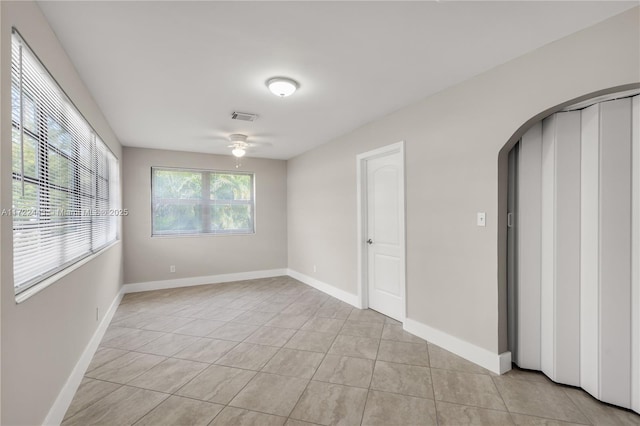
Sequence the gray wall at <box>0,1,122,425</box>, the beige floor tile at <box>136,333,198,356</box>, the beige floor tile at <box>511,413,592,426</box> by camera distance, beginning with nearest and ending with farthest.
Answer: the gray wall at <box>0,1,122,425</box>
the beige floor tile at <box>511,413,592,426</box>
the beige floor tile at <box>136,333,198,356</box>

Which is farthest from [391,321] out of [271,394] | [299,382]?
[271,394]

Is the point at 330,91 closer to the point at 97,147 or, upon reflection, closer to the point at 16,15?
the point at 16,15

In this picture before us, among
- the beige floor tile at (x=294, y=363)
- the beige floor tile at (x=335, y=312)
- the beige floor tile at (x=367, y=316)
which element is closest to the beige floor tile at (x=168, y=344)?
the beige floor tile at (x=294, y=363)

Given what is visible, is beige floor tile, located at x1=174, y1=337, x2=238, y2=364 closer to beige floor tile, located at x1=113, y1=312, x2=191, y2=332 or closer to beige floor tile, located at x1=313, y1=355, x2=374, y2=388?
beige floor tile, located at x1=113, y1=312, x2=191, y2=332

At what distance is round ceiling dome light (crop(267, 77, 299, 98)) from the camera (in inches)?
104

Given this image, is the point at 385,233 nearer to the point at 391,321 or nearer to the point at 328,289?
the point at 391,321

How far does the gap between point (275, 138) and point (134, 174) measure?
8.50ft

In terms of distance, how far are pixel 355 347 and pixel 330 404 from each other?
0.94 m

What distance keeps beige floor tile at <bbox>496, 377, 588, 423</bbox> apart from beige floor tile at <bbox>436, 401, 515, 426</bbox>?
132mm

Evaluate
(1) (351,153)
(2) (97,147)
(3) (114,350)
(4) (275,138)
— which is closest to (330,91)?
(1) (351,153)

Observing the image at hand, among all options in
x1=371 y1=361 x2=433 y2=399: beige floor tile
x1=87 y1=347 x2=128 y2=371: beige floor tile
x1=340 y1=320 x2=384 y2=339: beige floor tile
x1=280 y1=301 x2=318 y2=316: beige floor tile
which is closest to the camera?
x1=371 y1=361 x2=433 y2=399: beige floor tile

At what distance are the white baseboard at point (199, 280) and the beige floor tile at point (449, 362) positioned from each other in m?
3.95

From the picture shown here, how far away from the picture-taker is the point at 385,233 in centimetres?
389

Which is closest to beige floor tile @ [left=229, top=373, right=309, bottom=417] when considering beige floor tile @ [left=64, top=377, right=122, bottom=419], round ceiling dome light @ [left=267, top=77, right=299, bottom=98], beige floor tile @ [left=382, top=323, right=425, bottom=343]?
beige floor tile @ [left=64, top=377, right=122, bottom=419]
